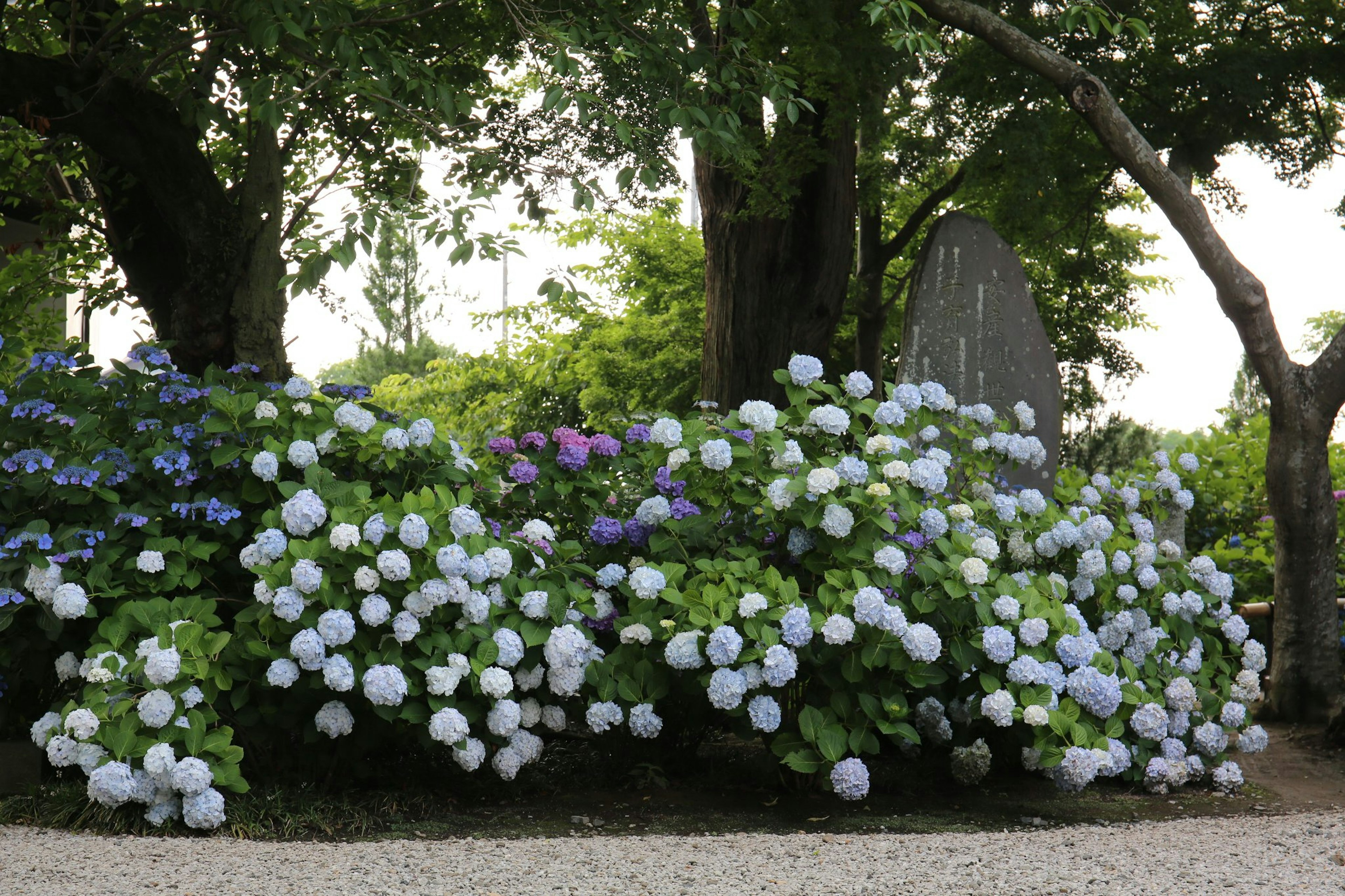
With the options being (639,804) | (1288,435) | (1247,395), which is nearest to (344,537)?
(639,804)

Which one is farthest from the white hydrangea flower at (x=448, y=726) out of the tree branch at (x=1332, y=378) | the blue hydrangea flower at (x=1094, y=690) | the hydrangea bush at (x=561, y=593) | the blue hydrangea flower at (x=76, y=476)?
the tree branch at (x=1332, y=378)

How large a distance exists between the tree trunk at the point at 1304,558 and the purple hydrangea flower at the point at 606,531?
13.0 ft

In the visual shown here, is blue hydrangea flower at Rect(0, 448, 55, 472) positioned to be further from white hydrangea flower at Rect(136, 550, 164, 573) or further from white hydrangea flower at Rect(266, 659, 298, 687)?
white hydrangea flower at Rect(266, 659, 298, 687)

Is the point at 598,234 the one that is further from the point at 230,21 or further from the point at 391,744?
the point at 391,744

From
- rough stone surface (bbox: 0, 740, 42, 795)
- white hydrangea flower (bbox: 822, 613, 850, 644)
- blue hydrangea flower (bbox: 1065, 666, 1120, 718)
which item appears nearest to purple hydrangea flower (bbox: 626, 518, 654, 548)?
white hydrangea flower (bbox: 822, 613, 850, 644)

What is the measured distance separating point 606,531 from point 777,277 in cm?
487

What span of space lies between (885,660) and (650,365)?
1063cm

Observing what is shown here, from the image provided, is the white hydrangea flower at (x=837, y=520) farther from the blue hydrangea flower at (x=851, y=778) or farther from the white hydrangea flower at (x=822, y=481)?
the blue hydrangea flower at (x=851, y=778)

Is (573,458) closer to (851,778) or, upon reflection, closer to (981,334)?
(851,778)

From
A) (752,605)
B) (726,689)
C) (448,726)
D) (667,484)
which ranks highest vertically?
(667,484)

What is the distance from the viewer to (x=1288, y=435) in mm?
6184

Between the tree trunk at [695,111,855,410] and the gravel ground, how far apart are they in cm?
538

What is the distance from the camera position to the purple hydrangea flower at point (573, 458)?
4.48 metres

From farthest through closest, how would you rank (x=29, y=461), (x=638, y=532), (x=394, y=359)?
(x=394, y=359)
(x=638, y=532)
(x=29, y=461)
